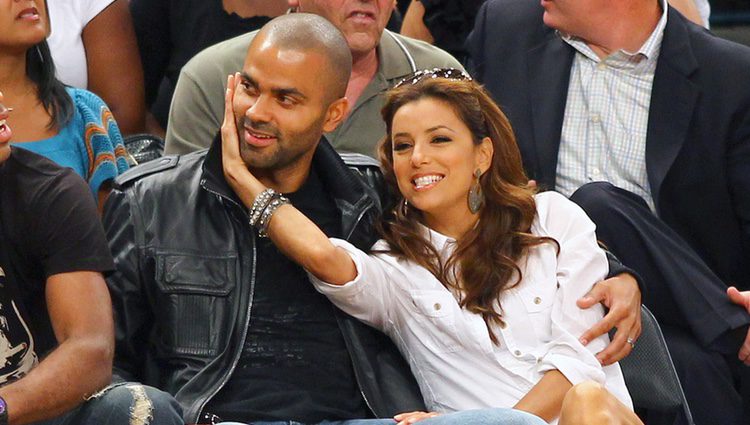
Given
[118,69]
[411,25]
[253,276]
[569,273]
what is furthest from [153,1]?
[569,273]

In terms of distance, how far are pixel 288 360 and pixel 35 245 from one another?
2.17 ft

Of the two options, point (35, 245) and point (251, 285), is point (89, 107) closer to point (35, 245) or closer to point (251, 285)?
point (251, 285)

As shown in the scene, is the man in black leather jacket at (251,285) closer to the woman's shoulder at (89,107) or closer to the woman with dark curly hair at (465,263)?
the woman with dark curly hair at (465,263)

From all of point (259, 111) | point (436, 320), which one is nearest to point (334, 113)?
point (259, 111)

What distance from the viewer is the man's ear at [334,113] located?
3.78 m

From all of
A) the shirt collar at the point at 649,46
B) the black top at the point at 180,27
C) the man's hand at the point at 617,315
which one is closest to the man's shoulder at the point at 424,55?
the shirt collar at the point at 649,46

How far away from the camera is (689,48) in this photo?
4387 mm

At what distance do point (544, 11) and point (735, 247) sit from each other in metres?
0.88

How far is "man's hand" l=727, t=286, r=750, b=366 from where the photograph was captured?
13.2ft

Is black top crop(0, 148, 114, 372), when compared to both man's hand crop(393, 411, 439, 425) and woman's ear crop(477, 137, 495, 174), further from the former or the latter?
woman's ear crop(477, 137, 495, 174)

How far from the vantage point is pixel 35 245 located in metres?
3.26

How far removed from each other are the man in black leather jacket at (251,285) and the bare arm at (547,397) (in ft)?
0.98

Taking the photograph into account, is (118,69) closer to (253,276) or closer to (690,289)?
(253,276)

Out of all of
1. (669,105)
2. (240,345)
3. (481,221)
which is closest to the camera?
(240,345)
